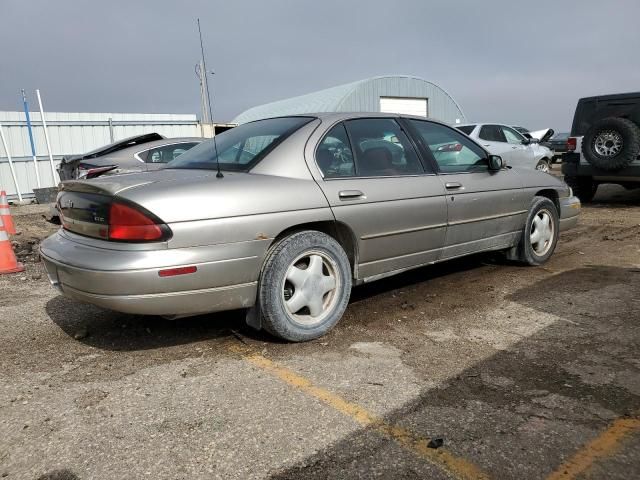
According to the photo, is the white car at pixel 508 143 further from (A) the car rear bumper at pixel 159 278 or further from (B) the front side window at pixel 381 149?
(A) the car rear bumper at pixel 159 278

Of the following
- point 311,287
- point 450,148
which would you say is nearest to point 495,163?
point 450,148

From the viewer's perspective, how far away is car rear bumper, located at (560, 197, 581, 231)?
5.49m

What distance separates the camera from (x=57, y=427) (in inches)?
95.6

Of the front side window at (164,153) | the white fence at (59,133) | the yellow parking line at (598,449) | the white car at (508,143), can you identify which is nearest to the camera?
the yellow parking line at (598,449)

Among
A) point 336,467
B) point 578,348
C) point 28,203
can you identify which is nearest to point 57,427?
point 336,467

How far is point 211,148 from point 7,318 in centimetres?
207

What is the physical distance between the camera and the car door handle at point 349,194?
3.45 metres

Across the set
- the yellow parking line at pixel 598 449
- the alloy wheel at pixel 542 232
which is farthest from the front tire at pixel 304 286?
the alloy wheel at pixel 542 232

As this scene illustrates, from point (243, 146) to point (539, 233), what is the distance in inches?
124

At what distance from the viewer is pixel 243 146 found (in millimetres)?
3658

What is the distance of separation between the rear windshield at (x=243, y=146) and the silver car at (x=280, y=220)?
2 centimetres

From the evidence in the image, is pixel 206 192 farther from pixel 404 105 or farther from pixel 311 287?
pixel 404 105

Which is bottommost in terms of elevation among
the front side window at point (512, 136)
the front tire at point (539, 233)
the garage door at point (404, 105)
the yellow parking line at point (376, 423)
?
the yellow parking line at point (376, 423)

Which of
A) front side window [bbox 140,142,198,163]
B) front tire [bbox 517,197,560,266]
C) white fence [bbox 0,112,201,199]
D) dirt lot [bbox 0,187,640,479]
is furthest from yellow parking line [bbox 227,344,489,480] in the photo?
white fence [bbox 0,112,201,199]
